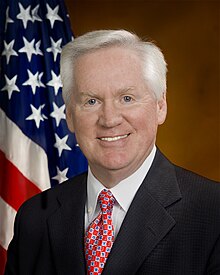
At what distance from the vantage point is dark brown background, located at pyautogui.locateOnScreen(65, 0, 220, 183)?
355 cm

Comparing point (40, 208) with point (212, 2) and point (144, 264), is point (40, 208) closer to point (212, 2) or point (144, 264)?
point (144, 264)

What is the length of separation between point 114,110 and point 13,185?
1.40m

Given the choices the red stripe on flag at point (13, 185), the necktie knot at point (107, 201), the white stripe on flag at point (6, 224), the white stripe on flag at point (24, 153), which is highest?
the necktie knot at point (107, 201)

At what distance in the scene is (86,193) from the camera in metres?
1.95

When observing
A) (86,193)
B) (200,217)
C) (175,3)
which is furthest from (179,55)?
(200,217)

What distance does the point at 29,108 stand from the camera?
2.97 meters

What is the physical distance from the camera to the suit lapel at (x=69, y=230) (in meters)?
1.81

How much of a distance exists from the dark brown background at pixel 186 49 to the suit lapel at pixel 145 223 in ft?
5.83

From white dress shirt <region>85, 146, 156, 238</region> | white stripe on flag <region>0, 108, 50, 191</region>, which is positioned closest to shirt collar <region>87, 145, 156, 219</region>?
white dress shirt <region>85, 146, 156, 238</region>

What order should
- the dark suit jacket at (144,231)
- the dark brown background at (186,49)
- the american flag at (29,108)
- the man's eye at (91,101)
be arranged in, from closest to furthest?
the dark suit jacket at (144,231), the man's eye at (91,101), the american flag at (29,108), the dark brown background at (186,49)

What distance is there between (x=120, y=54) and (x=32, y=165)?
1.38 m

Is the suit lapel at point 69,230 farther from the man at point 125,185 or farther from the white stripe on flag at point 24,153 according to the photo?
the white stripe on flag at point 24,153

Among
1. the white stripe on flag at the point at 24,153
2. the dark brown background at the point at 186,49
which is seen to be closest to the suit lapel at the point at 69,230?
the white stripe on flag at the point at 24,153

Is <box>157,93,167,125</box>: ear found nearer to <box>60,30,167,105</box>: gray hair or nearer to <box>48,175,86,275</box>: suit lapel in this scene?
<box>60,30,167,105</box>: gray hair
